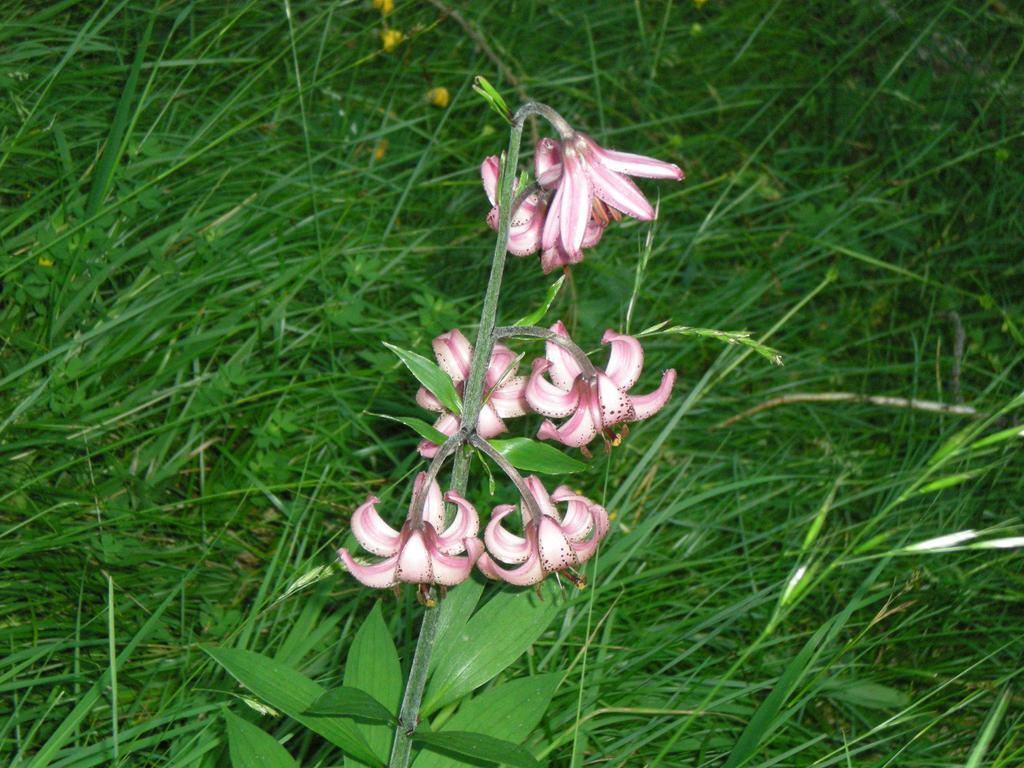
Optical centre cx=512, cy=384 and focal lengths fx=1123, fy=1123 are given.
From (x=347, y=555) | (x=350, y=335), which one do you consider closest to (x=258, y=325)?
(x=350, y=335)

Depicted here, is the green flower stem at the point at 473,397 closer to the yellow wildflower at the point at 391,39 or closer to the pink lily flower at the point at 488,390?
the pink lily flower at the point at 488,390

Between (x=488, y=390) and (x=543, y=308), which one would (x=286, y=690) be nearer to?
(x=488, y=390)

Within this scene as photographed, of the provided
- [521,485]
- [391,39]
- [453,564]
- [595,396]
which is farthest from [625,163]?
[391,39]

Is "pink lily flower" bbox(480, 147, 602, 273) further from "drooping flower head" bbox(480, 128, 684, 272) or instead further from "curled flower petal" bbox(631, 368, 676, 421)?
"curled flower petal" bbox(631, 368, 676, 421)

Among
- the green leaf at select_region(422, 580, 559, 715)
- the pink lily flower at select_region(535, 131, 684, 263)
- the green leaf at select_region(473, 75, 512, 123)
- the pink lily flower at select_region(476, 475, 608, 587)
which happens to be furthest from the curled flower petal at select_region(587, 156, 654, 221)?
the green leaf at select_region(422, 580, 559, 715)

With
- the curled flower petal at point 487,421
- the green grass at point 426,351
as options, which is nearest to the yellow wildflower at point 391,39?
the green grass at point 426,351

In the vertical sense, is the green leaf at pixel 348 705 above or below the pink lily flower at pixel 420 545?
below
